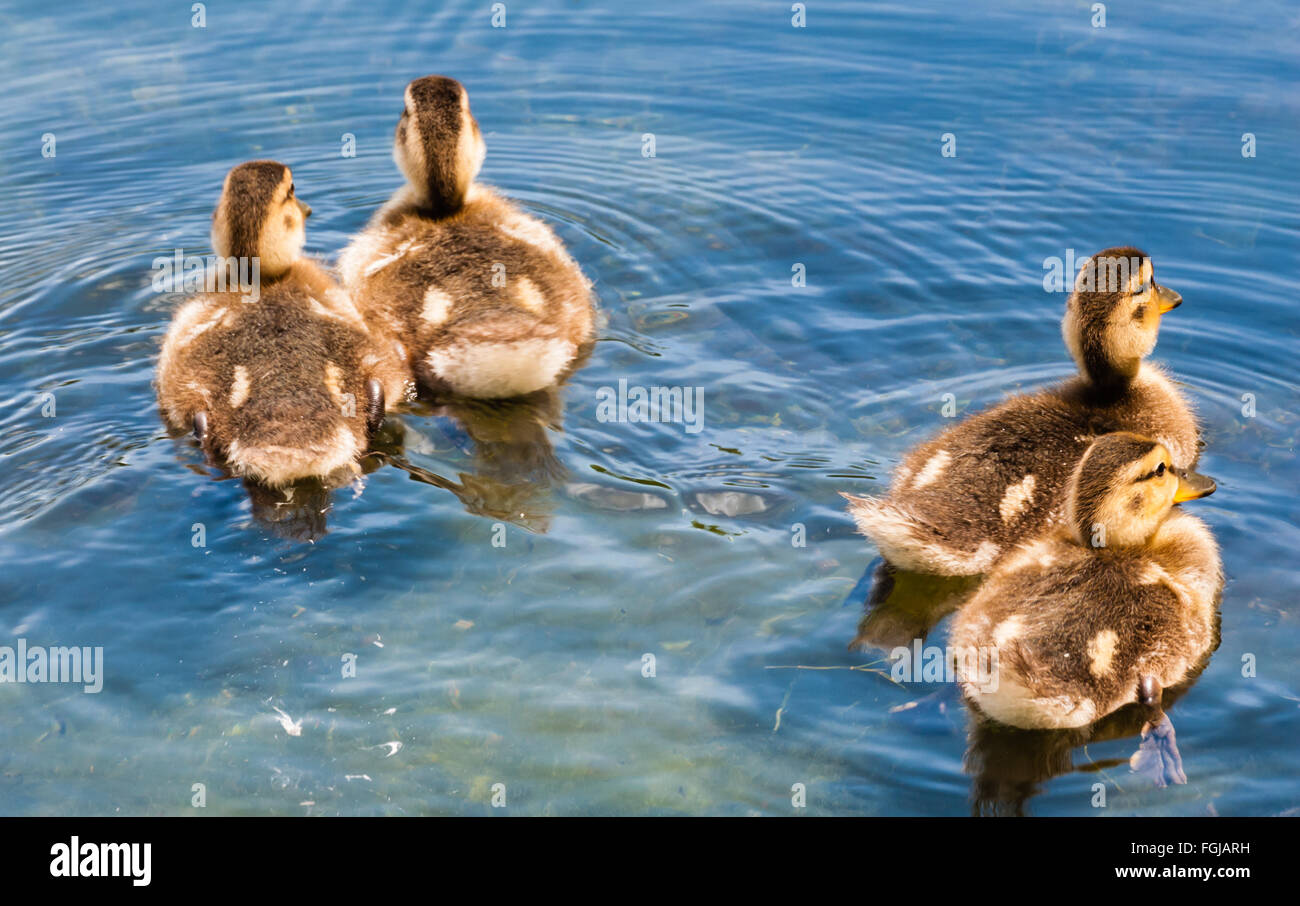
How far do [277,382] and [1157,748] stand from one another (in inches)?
166

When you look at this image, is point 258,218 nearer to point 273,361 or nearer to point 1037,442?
point 273,361

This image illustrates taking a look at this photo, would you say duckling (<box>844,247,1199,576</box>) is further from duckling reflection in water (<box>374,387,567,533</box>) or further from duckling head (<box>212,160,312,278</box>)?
duckling head (<box>212,160,312,278</box>)

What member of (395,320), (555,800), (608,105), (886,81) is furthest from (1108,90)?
(555,800)

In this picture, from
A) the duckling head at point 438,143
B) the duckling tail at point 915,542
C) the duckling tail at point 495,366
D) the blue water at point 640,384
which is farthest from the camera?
the duckling head at point 438,143

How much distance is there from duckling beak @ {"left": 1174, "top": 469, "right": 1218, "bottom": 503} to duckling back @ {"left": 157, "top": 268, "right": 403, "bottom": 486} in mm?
3755

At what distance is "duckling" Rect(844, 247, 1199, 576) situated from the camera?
564cm

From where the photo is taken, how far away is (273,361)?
657cm

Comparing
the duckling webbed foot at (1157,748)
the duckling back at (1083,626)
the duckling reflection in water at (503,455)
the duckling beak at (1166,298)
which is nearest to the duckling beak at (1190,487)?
the duckling back at (1083,626)

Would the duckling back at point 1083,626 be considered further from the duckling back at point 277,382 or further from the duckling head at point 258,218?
the duckling head at point 258,218

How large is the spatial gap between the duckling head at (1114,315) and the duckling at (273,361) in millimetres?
3495

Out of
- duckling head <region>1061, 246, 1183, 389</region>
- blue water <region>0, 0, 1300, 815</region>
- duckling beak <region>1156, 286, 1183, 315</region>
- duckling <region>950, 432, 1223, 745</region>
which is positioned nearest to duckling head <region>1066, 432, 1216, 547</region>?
duckling <region>950, 432, 1223, 745</region>

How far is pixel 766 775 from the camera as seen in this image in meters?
4.90

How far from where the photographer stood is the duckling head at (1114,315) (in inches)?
251

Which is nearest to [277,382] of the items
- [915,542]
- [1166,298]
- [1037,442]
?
[915,542]
